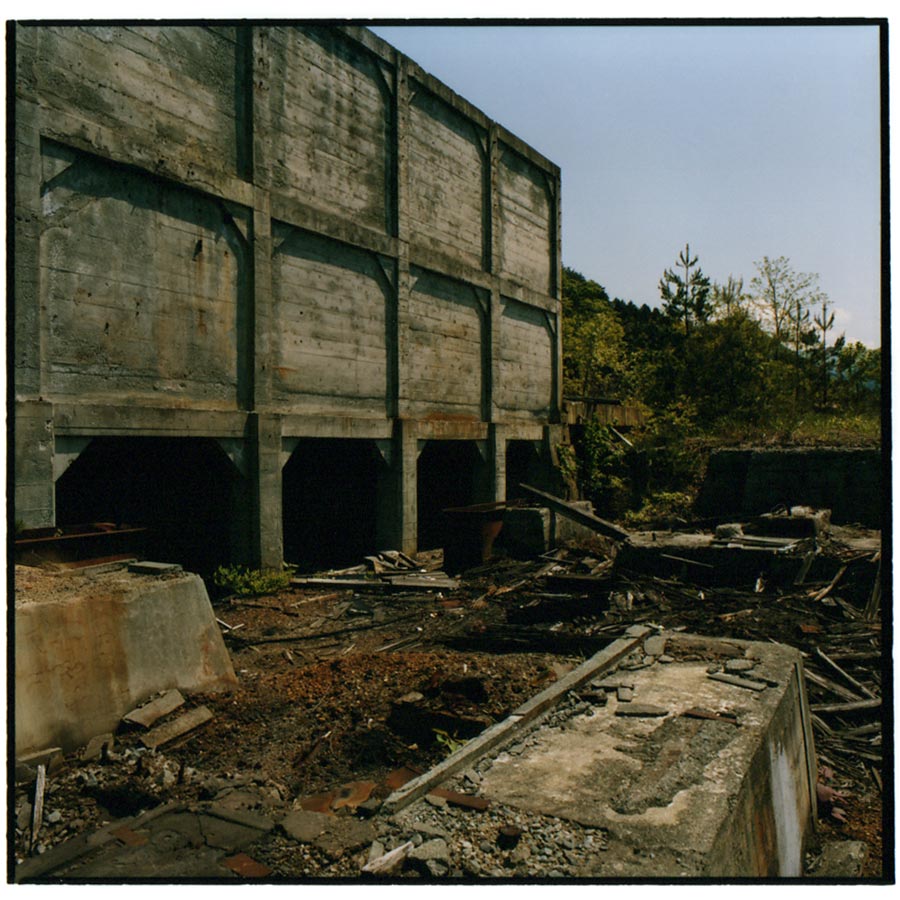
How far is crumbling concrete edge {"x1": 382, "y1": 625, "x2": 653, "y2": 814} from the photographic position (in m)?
3.69

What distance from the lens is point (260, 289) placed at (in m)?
11.6

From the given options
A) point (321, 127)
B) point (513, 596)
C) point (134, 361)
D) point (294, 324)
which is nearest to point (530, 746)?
point (513, 596)

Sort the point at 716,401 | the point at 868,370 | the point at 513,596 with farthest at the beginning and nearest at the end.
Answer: the point at 716,401, the point at 868,370, the point at 513,596

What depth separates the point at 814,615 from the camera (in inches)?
379

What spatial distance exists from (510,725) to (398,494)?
10413mm

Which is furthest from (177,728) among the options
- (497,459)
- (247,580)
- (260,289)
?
(497,459)

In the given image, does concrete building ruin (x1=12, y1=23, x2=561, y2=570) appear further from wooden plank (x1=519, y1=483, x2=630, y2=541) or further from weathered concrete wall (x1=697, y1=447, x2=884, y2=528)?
weathered concrete wall (x1=697, y1=447, x2=884, y2=528)

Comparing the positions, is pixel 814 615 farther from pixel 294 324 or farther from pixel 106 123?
pixel 106 123

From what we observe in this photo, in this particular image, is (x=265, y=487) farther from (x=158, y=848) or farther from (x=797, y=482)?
(x=797, y=482)

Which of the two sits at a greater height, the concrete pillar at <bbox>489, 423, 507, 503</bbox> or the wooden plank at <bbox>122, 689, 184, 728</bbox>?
the concrete pillar at <bbox>489, 423, 507, 503</bbox>

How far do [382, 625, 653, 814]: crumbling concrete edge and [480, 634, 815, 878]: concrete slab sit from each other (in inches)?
6.6

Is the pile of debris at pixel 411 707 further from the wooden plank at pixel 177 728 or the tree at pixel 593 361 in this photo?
the tree at pixel 593 361

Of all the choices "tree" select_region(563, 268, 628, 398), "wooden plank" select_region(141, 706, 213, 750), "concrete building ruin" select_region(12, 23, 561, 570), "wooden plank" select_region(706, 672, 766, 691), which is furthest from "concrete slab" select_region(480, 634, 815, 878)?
"tree" select_region(563, 268, 628, 398)

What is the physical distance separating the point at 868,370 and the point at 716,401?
453cm
